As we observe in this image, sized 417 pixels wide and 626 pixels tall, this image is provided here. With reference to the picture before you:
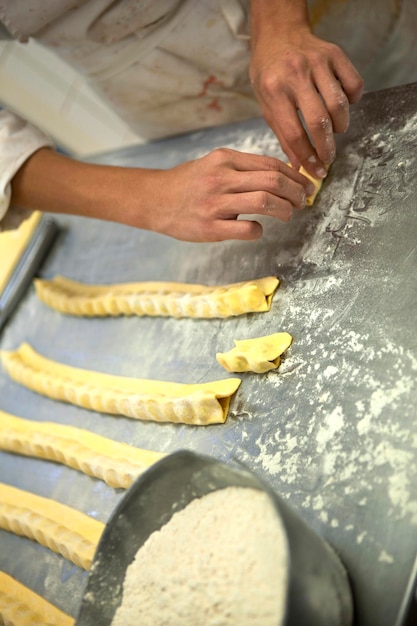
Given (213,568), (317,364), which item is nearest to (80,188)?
(317,364)

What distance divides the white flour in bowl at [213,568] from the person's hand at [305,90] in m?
0.72

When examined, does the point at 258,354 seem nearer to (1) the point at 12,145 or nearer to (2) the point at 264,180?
(2) the point at 264,180

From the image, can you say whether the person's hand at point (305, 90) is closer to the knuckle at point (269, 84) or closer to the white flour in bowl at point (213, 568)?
the knuckle at point (269, 84)

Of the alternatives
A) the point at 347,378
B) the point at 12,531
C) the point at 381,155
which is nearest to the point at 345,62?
the point at 381,155

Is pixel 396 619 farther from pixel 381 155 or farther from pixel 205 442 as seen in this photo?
pixel 381 155

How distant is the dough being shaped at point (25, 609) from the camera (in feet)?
4.04

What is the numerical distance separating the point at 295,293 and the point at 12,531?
87cm

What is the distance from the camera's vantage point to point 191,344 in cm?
141

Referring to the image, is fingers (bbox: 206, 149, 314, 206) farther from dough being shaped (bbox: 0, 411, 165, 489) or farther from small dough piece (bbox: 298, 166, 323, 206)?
dough being shaped (bbox: 0, 411, 165, 489)

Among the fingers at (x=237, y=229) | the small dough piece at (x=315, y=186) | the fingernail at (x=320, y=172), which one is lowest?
the small dough piece at (x=315, y=186)

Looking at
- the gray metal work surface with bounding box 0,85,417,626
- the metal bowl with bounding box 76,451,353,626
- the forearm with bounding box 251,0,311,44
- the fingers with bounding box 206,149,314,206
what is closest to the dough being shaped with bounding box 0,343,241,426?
the gray metal work surface with bounding box 0,85,417,626

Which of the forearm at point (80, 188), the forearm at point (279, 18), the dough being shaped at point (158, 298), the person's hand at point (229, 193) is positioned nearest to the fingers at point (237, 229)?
the person's hand at point (229, 193)

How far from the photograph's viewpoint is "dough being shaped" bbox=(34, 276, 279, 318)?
131cm

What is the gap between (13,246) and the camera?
79.8 inches
